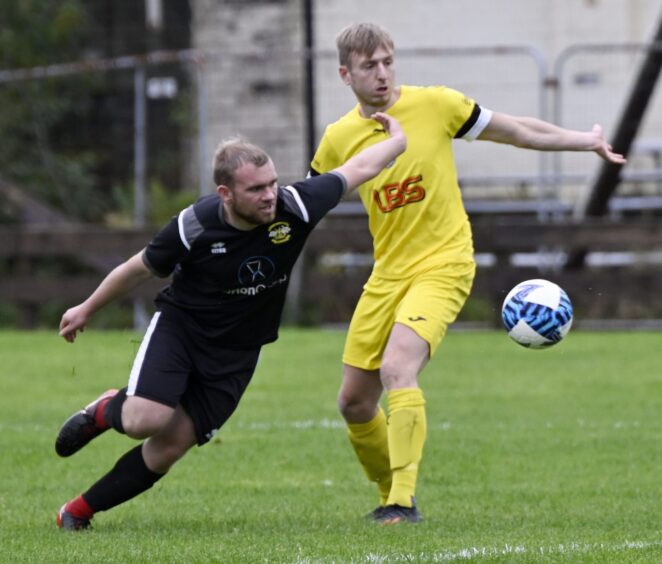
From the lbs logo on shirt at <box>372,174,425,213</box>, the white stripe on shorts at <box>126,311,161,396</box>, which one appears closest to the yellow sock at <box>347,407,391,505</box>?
the lbs logo on shirt at <box>372,174,425,213</box>

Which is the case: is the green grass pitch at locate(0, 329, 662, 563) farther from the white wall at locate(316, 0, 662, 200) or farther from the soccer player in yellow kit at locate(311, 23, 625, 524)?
the white wall at locate(316, 0, 662, 200)

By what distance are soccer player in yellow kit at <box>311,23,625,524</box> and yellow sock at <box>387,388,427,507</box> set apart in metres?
0.15

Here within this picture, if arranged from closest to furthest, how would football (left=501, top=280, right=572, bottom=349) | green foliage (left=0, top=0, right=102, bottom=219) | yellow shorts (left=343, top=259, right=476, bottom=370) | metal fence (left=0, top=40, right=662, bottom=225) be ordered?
football (left=501, top=280, right=572, bottom=349), yellow shorts (left=343, top=259, right=476, bottom=370), metal fence (left=0, top=40, right=662, bottom=225), green foliage (left=0, top=0, right=102, bottom=219)

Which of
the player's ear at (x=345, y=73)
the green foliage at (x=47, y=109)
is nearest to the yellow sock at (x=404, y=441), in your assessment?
the player's ear at (x=345, y=73)

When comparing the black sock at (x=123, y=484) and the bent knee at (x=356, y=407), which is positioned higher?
the bent knee at (x=356, y=407)

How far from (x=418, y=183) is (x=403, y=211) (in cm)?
14

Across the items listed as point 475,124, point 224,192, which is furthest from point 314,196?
point 475,124

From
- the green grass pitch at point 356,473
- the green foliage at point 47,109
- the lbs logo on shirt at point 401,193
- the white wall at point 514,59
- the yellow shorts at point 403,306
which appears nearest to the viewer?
the green grass pitch at point 356,473

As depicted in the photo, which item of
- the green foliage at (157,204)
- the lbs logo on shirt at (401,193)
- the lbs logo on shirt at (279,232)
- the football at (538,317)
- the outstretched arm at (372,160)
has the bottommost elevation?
the green foliage at (157,204)

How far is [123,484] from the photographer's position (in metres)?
6.40

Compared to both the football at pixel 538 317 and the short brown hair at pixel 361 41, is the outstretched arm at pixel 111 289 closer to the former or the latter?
the short brown hair at pixel 361 41

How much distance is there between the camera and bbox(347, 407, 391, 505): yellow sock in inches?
272

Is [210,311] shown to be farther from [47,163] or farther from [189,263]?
[47,163]

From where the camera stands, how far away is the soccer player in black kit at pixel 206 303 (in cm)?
615
